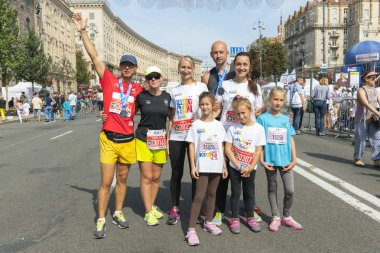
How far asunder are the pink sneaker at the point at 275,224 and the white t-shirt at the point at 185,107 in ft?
4.45

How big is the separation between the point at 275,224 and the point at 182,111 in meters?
1.62

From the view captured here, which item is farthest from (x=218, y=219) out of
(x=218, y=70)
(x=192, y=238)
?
(x=218, y=70)

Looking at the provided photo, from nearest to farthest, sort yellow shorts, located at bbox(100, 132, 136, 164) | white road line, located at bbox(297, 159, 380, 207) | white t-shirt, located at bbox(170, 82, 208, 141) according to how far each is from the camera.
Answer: yellow shorts, located at bbox(100, 132, 136, 164)
white t-shirt, located at bbox(170, 82, 208, 141)
white road line, located at bbox(297, 159, 380, 207)

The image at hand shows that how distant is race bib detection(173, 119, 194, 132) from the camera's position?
14.5ft

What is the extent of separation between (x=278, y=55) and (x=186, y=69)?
60.0 metres

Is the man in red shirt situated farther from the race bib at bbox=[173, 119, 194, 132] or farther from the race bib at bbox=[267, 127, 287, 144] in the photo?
the race bib at bbox=[267, 127, 287, 144]

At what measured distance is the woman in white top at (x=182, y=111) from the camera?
4.41 meters

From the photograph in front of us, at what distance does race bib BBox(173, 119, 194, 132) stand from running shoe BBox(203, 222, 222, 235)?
3.52 ft

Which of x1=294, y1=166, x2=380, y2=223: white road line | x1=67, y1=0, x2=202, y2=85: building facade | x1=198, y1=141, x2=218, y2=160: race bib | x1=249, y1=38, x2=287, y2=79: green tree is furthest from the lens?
x1=67, y1=0, x2=202, y2=85: building facade

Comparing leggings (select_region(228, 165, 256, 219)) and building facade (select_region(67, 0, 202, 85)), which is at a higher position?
building facade (select_region(67, 0, 202, 85))

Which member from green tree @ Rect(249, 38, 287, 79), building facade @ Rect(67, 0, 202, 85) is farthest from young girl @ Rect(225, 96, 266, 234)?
green tree @ Rect(249, 38, 287, 79)

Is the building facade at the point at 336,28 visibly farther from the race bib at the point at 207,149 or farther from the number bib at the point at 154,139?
the race bib at the point at 207,149

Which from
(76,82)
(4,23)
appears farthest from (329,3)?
(4,23)

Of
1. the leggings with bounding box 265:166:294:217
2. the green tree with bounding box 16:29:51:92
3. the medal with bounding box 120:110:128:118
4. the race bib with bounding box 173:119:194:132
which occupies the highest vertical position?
the green tree with bounding box 16:29:51:92
